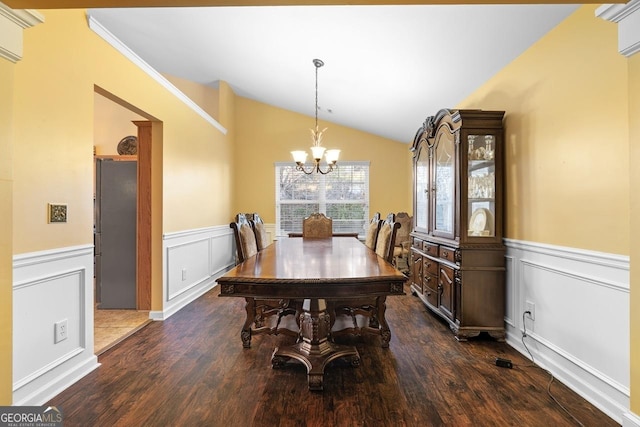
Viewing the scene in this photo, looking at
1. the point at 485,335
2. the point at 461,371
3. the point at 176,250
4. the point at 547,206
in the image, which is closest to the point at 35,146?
the point at 176,250

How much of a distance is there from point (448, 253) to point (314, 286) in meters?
1.71

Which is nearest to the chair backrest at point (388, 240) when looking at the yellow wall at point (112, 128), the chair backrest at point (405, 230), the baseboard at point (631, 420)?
the baseboard at point (631, 420)

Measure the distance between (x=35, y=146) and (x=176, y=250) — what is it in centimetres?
191

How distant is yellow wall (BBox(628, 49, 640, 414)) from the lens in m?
1.37

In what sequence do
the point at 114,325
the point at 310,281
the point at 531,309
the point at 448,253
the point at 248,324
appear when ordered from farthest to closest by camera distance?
the point at 114,325
the point at 448,253
the point at 248,324
the point at 531,309
the point at 310,281

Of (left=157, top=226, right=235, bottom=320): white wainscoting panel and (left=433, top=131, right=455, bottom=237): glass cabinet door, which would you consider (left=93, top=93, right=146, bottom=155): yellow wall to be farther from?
(left=433, top=131, right=455, bottom=237): glass cabinet door

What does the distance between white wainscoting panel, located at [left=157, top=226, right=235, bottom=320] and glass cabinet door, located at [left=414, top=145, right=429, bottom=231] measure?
2.81m

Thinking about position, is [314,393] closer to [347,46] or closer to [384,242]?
[384,242]

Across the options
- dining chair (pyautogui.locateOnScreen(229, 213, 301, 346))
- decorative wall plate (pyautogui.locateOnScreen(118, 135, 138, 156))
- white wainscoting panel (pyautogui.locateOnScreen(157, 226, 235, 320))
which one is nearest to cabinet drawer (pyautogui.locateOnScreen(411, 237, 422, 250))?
dining chair (pyautogui.locateOnScreen(229, 213, 301, 346))

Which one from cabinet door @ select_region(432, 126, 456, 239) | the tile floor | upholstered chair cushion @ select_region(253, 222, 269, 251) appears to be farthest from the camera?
→ upholstered chair cushion @ select_region(253, 222, 269, 251)

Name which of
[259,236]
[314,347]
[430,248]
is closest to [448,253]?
[430,248]

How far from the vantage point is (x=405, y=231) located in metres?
5.42

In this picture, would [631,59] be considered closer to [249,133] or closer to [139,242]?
[139,242]

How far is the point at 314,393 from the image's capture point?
Answer: 1.95 metres
